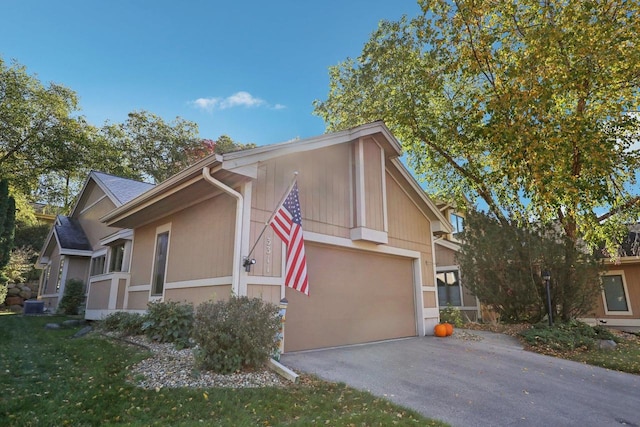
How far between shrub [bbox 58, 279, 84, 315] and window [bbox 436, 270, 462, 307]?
15029 millimetres

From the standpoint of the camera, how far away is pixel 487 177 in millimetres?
12898

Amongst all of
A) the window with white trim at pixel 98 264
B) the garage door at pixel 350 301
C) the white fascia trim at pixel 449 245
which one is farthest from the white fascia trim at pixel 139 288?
the white fascia trim at pixel 449 245

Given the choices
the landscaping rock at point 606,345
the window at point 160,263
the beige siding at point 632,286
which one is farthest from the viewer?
the beige siding at point 632,286

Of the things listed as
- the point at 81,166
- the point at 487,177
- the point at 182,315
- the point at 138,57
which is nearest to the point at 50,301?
the point at 81,166

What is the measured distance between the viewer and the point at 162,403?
3744 millimetres

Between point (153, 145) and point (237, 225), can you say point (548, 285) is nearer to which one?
point (237, 225)

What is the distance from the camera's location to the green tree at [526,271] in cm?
942

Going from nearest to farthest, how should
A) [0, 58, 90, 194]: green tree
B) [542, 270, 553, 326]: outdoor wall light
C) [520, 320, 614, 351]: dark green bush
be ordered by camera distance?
[520, 320, 614, 351]: dark green bush
[542, 270, 553, 326]: outdoor wall light
[0, 58, 90, 194]: green tree

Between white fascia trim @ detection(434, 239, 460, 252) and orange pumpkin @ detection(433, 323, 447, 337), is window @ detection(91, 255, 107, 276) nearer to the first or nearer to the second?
orange pumpkin @ detection(433, 323, 447, 337)

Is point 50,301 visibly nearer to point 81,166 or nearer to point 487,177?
point 81,166

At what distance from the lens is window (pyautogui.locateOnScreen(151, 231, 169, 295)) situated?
8.81 meters

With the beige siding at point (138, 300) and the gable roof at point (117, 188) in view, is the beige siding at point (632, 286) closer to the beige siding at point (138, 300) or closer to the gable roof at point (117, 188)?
the beige siding at point (138, 300)

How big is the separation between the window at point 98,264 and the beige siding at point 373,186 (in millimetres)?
10271

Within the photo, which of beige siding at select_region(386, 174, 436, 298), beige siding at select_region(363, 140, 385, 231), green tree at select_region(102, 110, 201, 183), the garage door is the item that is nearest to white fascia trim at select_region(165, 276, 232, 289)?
the garage door
